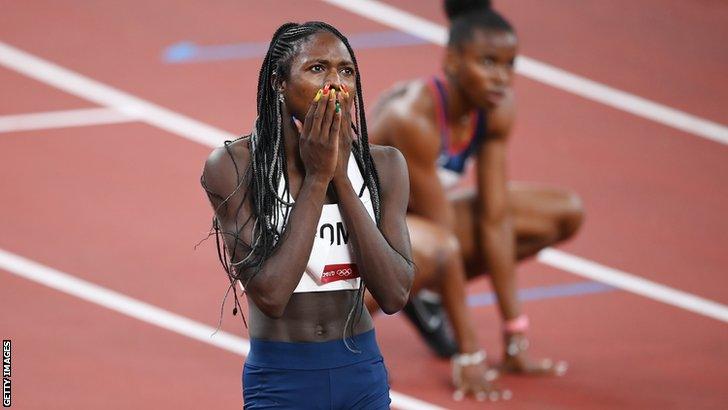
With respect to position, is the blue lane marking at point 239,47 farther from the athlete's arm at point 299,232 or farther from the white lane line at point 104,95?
the athlete's arm at point 299,232

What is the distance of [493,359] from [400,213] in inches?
118

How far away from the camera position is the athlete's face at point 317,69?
3217 mm

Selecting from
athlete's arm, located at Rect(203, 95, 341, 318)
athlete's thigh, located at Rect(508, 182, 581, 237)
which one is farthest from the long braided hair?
athlete's thigh, located at Rect(508, 182, 581, 237)

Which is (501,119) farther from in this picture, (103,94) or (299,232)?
(103,94)

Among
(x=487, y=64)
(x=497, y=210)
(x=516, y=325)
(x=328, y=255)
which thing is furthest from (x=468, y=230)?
(x=328, y=255)

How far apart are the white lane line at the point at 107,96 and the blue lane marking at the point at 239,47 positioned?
0.71 metres

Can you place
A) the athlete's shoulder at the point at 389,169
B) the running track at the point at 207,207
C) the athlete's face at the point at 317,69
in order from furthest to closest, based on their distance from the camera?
the running track at the point at 207,207, the athlete's shoulder at the point at 389,169, the athlete's face at the point at 317,69

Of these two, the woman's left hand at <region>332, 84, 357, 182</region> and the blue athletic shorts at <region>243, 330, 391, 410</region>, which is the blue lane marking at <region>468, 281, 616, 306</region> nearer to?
the blue athletic shorts at <region>243, 330, 391, 410</region>

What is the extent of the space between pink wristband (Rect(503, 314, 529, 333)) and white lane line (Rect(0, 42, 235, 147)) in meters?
2.78

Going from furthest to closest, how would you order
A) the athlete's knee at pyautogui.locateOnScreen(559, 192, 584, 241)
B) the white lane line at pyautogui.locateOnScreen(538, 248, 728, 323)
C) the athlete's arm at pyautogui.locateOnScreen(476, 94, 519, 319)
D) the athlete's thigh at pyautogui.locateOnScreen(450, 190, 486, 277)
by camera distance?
the white lane line at pyautogui.locateOnScreen(538, 248, 728, 323) → the athlete's knee at pyautogui.locateOnScreen(559, 192, 584, 241) → the athlete's thigh at pyautogui.locateOnScreen(450, 190, 486, 277) → the athlete's arm at pyautogui.locateOnScreen(476, 94, 519, 319)

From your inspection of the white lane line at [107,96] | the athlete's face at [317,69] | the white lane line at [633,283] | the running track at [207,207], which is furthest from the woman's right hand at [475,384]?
the white lane line at [107,96]

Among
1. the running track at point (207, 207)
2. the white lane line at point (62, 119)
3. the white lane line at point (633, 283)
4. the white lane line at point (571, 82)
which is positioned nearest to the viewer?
the running track at point (207, 207)

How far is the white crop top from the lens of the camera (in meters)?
3.29

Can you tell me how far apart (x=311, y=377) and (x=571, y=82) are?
6504 mm
